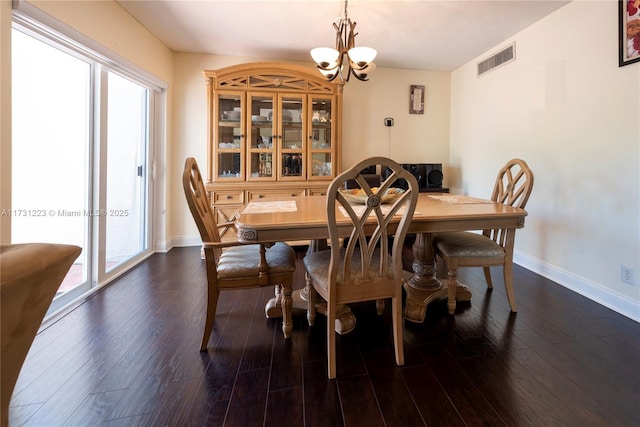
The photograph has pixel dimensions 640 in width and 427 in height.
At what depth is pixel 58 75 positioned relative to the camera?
6.44ft

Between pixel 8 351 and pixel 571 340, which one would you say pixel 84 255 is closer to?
pixel 8 351

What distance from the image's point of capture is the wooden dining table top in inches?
53.9

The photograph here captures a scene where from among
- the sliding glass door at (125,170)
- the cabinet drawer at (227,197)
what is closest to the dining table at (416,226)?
the cabinet drawer at (227,197)

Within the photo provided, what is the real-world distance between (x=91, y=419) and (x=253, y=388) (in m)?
0.61

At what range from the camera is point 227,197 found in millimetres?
3180

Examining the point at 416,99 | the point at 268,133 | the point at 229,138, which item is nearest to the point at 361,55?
the point at 268,133

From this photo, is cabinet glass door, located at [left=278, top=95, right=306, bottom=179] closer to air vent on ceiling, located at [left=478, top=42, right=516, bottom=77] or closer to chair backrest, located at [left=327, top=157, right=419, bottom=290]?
chair backrest, located at [left=327, top=157, right=419, bottom=290]

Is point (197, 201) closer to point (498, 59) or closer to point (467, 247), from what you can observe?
point (467, 247)

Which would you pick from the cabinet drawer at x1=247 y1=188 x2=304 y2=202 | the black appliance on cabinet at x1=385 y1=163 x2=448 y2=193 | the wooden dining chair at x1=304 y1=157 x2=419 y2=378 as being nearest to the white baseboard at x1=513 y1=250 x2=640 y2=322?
the black appliance on cabinet at x1=385 y1=163 x2=448 y2=193

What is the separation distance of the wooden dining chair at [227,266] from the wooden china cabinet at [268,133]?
152cm

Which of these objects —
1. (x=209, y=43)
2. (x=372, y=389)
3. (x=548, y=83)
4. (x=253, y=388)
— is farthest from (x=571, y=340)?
(x=209, y=43)

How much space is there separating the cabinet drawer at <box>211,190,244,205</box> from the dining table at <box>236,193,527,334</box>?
130 cm

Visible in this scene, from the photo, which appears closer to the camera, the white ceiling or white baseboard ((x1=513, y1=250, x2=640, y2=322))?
white baseboard ((x1=513, y1=250, x2=640, y2=322))

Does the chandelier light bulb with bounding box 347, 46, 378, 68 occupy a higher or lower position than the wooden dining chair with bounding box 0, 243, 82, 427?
higher
